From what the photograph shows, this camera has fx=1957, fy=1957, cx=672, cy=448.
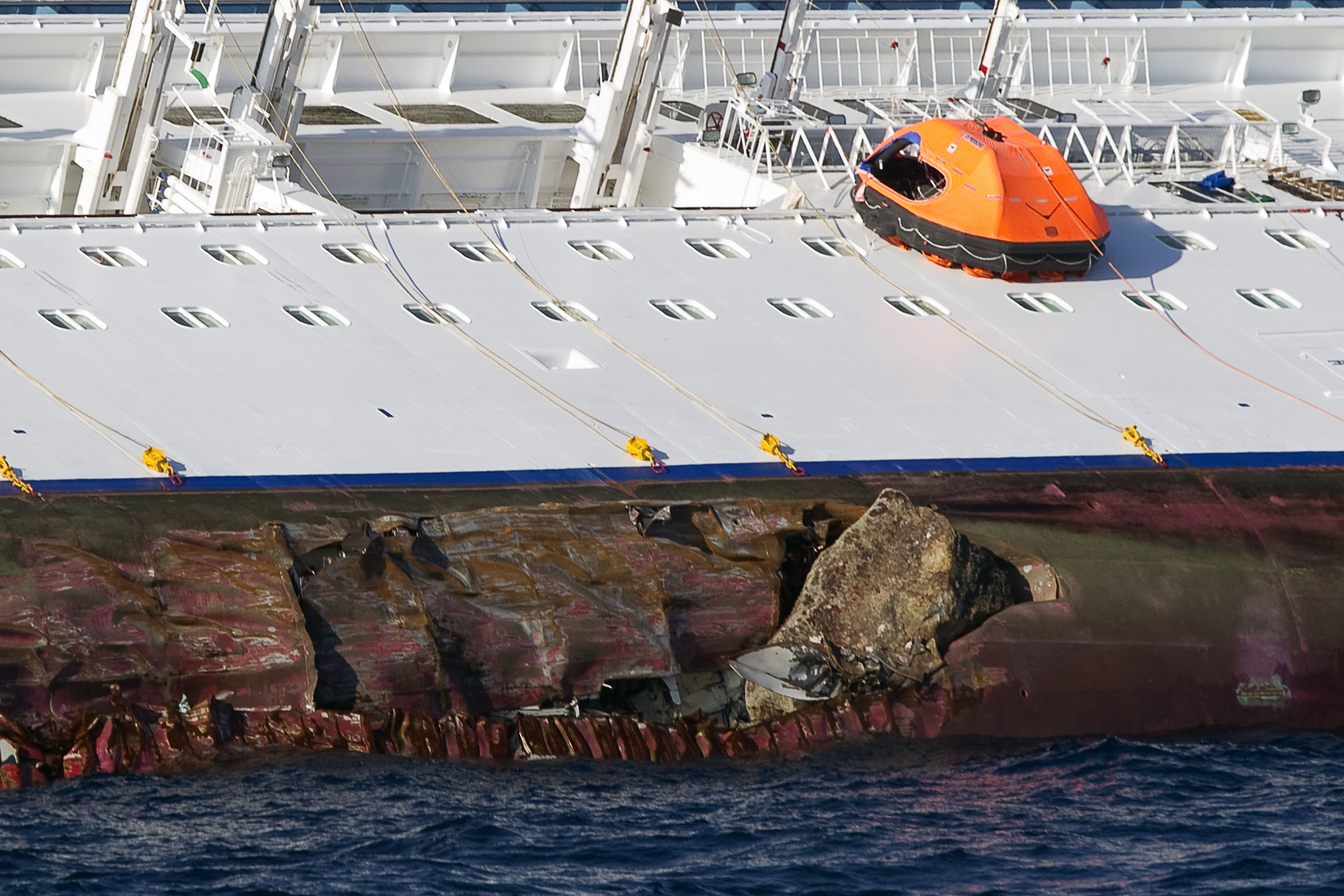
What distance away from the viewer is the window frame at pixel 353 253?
28344 mm

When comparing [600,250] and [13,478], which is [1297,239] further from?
[13,478]

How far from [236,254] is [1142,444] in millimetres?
13011

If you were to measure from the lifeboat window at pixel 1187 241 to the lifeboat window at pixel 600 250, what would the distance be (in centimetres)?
936

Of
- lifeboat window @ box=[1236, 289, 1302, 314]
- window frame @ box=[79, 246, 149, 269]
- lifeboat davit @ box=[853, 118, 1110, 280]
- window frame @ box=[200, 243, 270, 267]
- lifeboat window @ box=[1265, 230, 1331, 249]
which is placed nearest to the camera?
window frame @ box=[79, 246, 149, 269]

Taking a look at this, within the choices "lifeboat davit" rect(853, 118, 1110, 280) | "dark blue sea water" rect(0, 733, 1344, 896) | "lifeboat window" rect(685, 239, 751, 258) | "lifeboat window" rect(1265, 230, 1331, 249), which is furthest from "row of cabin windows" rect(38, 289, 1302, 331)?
"dark blue sea water" rect(0, 733, 1344, 896)

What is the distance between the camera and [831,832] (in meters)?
20.8

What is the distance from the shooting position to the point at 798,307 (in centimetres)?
2912

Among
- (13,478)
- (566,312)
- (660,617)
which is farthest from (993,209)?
(13,478)

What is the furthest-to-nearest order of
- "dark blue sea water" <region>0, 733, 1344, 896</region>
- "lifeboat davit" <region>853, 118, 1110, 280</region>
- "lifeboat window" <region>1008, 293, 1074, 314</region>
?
"lifeboat davit" <region>853, 118, 1110, 280</region>, "lifeboat window" <region>1008, 293, 1074, 314</region>, "dark blue sea water" <region>0, 733, 1344, 896</region>

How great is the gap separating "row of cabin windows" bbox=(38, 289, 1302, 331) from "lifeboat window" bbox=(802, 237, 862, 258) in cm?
144

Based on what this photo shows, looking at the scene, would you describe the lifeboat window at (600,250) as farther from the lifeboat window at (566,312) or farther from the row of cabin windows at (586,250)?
the lifeboat window at (566,312)

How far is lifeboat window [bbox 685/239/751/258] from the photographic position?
30.3m

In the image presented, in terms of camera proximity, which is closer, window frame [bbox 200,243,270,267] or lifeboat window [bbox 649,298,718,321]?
window frame [bbox 200,243,270,267]

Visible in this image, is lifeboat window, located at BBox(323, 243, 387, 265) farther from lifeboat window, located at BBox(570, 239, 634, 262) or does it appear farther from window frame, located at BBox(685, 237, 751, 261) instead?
window frame, located at BBox(685, 237, 751, 261)
